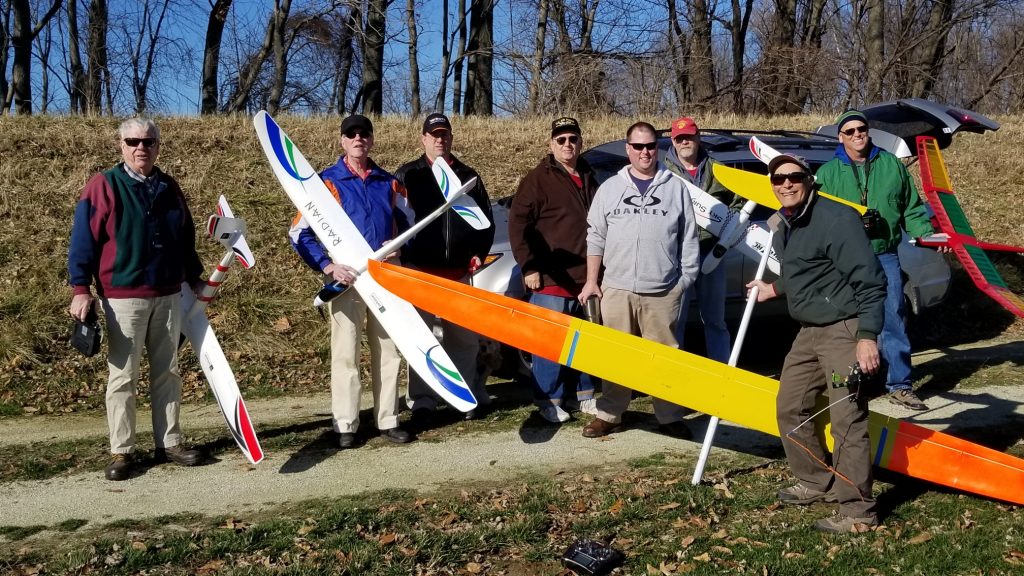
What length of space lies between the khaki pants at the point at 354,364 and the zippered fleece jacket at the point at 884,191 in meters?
3.33

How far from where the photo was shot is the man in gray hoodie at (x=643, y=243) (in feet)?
18.0

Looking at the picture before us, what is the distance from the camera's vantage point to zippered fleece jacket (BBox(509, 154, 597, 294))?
6094 mm

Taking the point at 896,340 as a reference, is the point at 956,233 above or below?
above

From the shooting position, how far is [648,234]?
5457 mm

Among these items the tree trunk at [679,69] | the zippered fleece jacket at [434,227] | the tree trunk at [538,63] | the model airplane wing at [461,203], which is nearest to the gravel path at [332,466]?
the zippered fleece jacket at [434,227]

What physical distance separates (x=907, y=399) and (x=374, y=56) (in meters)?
16.5

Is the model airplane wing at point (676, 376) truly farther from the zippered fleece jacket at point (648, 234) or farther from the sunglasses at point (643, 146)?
the sunglasses at point (643, 146)

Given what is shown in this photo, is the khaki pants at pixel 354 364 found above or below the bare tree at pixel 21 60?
below

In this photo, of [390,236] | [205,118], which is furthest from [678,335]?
[205,118]

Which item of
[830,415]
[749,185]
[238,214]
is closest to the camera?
[830,415]

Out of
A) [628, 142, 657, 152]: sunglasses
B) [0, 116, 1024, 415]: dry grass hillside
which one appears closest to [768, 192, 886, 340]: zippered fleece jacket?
[628, 142, 657, 152]: sunglasses

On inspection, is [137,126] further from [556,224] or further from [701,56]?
[701,56]

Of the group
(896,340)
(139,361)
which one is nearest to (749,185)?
(896,340)

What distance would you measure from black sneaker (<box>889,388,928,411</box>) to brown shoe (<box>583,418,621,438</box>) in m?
2.30
